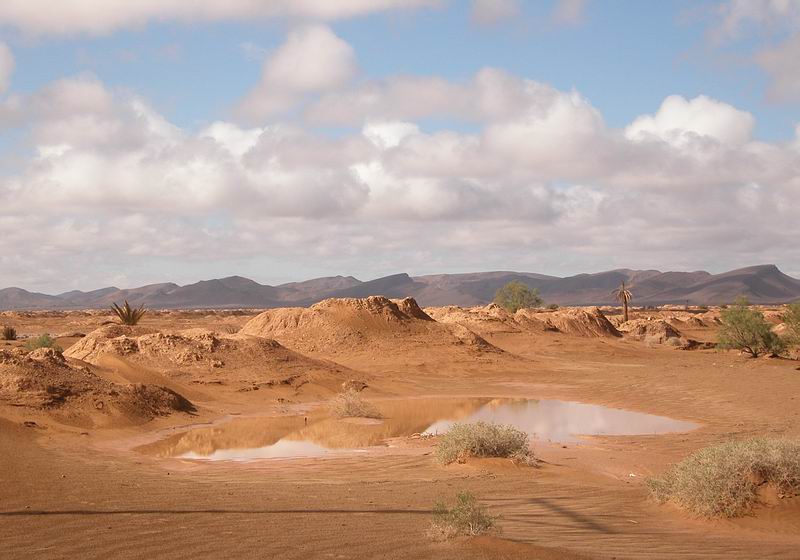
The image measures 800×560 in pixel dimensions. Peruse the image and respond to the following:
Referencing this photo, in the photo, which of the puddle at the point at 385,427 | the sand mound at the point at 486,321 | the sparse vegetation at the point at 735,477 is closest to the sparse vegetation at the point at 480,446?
the puddle at the point at 385,427

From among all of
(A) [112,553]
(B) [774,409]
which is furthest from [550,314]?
(A) [112,553]

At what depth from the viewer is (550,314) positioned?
194 feet

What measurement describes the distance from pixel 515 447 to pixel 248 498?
563 centimetres

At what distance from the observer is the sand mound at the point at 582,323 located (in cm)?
5688

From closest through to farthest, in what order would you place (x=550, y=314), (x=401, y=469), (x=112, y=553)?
(x=112, y=553) < (x=401, y=469) < (x=550, y=314)

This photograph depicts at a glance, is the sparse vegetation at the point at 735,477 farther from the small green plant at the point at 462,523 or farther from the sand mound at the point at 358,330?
the sand mound at the point at 358,330

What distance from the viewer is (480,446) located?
14.1m

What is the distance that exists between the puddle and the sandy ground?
3.15ft

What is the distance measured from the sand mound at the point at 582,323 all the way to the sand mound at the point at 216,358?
28553 mm

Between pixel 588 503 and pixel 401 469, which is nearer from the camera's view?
pixel 588 503

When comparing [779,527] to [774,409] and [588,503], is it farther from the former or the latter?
[774,409]

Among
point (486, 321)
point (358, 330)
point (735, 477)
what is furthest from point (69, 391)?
point (486, 321)

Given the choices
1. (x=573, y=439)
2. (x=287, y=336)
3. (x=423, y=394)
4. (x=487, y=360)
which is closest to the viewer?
(x=573, y=439)

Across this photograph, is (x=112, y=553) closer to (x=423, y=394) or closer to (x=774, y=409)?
(x=774, y=409)
